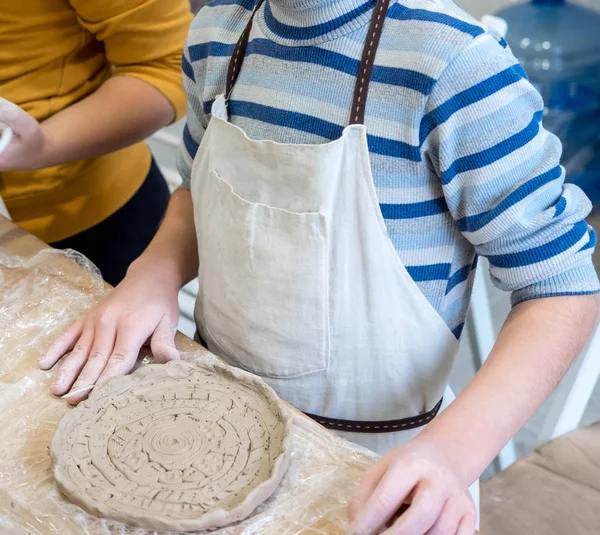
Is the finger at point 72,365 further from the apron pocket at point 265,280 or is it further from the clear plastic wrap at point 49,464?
the apron pocket at point 265,280

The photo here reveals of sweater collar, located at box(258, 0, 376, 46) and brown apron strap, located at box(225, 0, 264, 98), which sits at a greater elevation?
sweater collar, located at box(258, 0, 376, 46)

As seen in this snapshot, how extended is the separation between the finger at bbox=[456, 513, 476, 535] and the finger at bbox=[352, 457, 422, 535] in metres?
0.05

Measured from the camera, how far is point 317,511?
0.62 meters

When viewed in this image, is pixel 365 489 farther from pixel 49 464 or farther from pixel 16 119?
pixel 16 119

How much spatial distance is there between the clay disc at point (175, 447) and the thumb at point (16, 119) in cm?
45

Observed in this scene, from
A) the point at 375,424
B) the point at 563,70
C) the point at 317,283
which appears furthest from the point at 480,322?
the point at 563,70

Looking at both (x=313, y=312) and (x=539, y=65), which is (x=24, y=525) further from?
(x=539, y=65)

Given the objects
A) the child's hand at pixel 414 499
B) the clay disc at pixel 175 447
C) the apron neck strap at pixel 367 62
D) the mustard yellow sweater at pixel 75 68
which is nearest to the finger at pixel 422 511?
the child's hand at pixel 414 499

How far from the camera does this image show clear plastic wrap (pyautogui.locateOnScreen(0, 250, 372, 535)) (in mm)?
616

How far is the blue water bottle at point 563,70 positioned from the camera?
241cm

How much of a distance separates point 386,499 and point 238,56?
527 mm

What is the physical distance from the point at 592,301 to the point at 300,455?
340mm

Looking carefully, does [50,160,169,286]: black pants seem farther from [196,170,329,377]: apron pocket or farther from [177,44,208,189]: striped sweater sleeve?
[196,170,329,377]: apron pocket

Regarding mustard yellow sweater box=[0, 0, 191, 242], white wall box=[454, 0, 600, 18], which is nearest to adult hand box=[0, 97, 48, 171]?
mustard yellow sweater box=[0, 0, 191, 242]
